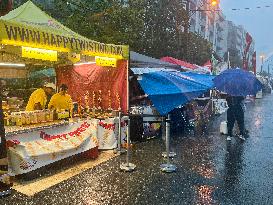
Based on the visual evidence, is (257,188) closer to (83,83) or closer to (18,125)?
(18,125)

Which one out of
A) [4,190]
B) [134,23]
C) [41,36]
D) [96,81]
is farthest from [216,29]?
[4,190]

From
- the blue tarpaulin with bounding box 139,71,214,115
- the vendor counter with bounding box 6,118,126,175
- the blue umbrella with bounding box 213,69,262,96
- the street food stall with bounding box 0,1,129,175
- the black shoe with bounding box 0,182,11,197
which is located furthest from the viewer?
the blue tarpaulin with bounding box 139,71,214,115

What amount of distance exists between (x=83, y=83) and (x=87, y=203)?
7838 mm

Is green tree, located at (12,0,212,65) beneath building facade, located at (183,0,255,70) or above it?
beneath

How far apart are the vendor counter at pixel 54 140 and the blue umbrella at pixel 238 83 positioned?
177 inches

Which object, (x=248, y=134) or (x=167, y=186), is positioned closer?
(x=167, y=186)

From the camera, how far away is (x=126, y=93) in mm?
11828

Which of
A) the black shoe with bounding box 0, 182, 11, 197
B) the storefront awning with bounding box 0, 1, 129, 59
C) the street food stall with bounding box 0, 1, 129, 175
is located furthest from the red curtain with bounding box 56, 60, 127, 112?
the black shoe with bounding box 0, 182, 11, 197

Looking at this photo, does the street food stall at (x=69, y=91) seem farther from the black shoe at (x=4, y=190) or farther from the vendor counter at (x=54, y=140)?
the black shoe at (x=4, y=190)

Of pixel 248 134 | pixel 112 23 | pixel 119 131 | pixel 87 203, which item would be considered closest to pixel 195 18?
pixel 112 23

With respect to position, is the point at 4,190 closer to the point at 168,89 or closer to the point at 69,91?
the point at 168,89

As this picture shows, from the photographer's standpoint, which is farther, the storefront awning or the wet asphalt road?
the storefront awning

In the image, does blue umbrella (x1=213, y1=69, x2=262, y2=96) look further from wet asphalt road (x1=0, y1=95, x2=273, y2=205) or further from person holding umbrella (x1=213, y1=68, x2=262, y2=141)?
wet asphalt road (x1=0, y1=95, x2=273, y2=205)

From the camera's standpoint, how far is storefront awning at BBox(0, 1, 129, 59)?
291 inches
